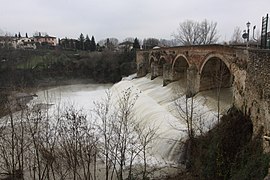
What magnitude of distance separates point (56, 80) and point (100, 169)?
36882mm

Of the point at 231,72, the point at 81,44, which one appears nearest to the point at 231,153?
the point at 231,72

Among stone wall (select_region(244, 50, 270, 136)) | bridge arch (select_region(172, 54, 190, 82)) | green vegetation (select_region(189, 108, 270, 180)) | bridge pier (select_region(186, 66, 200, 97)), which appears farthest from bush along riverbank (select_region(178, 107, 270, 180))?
bridge arch (select_region(172, 54, 190, 82))

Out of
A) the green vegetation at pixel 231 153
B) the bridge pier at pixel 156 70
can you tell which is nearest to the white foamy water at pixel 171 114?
the green vegetation at pixel 231 153

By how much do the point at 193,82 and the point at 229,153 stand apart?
10.00 meters

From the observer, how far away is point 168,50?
2895 cm

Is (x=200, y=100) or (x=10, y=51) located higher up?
(x=10, y=51)

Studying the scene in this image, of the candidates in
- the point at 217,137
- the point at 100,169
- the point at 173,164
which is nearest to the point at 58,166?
the point at 100,169

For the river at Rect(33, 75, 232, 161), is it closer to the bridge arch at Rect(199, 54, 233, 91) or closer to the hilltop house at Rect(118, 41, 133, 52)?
the bridge arch at Rect(199, 54, 233, 91)

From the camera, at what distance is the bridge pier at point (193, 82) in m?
20.0

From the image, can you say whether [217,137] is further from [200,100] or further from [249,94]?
[200,100]

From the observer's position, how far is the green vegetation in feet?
28.6

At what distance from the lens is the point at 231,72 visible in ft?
50.4

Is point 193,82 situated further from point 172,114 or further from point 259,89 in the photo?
point 259,89

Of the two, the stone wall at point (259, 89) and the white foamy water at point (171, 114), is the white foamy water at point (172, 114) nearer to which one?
the white foamy water at point (171, 114)
